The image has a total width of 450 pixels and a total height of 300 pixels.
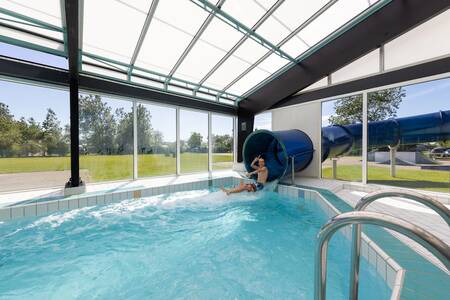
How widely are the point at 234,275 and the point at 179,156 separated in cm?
493

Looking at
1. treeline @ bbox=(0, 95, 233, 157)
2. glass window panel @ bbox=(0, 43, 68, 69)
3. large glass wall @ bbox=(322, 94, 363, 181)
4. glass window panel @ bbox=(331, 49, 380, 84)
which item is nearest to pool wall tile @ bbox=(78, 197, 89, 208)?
treeline @ bbox=(0, 95, 233, 157)

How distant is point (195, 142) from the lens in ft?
23.3

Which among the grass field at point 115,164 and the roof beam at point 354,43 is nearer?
the roof beam at point 354,43

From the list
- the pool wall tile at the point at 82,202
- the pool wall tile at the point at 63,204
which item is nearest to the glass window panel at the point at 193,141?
the pool wall tile at the point at 82,202

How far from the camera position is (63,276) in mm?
1985

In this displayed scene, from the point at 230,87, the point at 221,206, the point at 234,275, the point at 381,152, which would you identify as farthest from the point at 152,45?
the point at 381,152

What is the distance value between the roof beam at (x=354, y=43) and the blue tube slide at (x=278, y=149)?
134 centimetres

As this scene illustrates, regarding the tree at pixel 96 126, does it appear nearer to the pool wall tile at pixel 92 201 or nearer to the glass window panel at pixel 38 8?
the pool wall tile at pixel 92 201

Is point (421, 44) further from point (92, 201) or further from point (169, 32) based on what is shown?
point (92, 201)

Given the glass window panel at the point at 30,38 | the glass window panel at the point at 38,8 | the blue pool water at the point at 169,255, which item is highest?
the glass window panel at the point at 38,8

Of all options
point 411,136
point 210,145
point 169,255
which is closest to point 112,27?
point 169,255

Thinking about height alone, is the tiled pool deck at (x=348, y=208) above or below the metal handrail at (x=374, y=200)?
below

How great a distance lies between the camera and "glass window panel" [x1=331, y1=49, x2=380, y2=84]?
14.9ft

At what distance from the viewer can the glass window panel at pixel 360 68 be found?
179 inches
